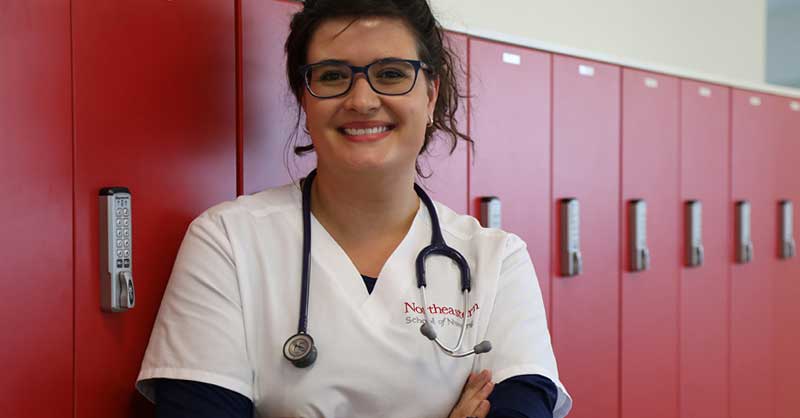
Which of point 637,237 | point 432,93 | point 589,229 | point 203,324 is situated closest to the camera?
point 203,324

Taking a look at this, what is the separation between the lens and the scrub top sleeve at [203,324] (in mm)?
1179

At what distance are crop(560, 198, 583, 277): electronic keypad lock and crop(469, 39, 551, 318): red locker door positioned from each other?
6cm

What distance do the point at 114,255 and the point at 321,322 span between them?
37 cm

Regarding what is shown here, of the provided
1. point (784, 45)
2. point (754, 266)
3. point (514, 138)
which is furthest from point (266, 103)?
point (784, 45)

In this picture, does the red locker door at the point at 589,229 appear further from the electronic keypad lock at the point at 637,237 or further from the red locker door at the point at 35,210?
the red locker door at the point at 35,210

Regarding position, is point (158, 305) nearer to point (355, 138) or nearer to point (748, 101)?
point (355, 138)

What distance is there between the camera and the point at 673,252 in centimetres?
262

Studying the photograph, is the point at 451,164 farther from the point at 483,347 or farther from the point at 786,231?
the point at 786,231

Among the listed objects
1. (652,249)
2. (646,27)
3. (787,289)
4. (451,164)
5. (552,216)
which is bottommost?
(787,289)

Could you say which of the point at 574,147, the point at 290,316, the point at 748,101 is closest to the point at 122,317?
the point at 290,316

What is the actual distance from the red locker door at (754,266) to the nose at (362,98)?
202 centimetres

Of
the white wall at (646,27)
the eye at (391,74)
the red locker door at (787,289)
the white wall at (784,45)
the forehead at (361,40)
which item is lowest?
the red locker door at (787,289)

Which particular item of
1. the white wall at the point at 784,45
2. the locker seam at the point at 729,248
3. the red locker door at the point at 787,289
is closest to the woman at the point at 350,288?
the locker seam at the point at 729,248

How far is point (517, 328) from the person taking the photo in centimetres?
135
